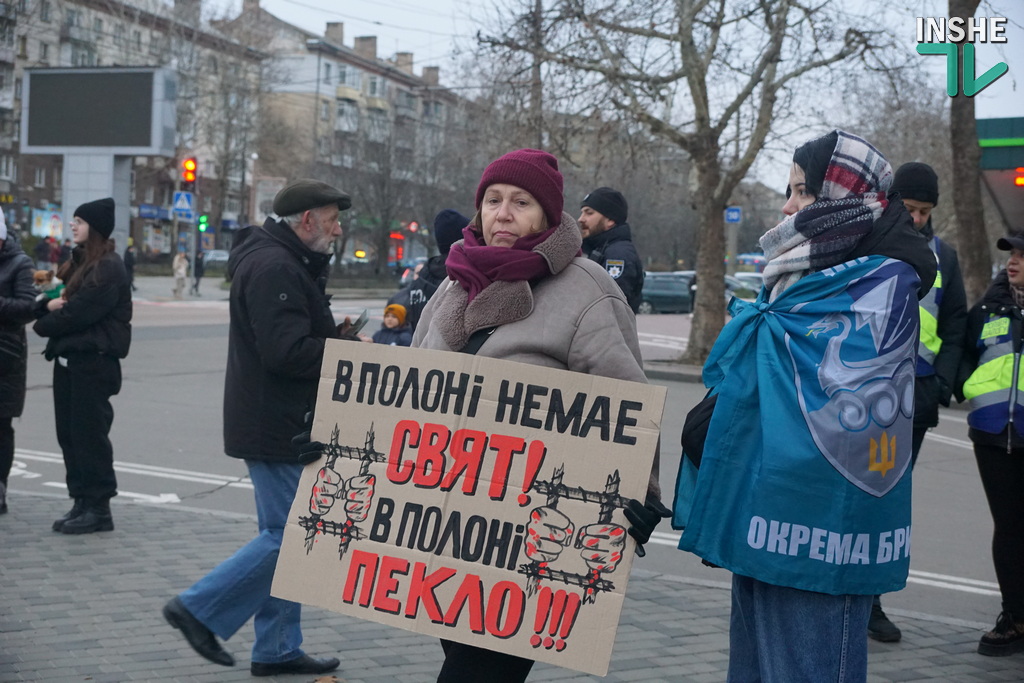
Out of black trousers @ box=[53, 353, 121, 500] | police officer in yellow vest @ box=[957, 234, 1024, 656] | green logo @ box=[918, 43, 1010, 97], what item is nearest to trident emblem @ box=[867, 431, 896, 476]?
police officer in yellow vest @ box=[957, 234, 1024, 656]

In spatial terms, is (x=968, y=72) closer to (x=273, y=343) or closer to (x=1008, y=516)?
(x=1008, y=516)

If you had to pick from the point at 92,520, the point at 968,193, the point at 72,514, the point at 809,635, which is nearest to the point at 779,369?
the point at 809,635

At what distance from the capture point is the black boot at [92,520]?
6.67 metres

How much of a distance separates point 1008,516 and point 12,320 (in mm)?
5369

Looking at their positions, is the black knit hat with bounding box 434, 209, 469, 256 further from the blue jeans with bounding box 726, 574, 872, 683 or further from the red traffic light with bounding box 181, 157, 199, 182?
the red traffic light with bounding box 181, 157, 199, 182

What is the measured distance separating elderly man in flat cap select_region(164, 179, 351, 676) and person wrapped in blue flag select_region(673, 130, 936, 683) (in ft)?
6.17

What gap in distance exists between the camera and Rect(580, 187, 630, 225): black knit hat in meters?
6.67

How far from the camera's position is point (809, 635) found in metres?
2.86

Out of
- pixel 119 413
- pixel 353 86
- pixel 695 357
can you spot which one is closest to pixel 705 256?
pixel 695 357

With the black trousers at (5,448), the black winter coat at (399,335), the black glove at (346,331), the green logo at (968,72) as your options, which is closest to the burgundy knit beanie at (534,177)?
the black glove at (346,331)

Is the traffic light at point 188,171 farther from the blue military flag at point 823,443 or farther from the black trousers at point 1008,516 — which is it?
the blue military flag at point 823,443

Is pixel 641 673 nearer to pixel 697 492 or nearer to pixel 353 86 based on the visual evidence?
pixel 697 492

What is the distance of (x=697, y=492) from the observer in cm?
296

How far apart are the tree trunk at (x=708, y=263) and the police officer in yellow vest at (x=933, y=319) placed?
46.6 ft
